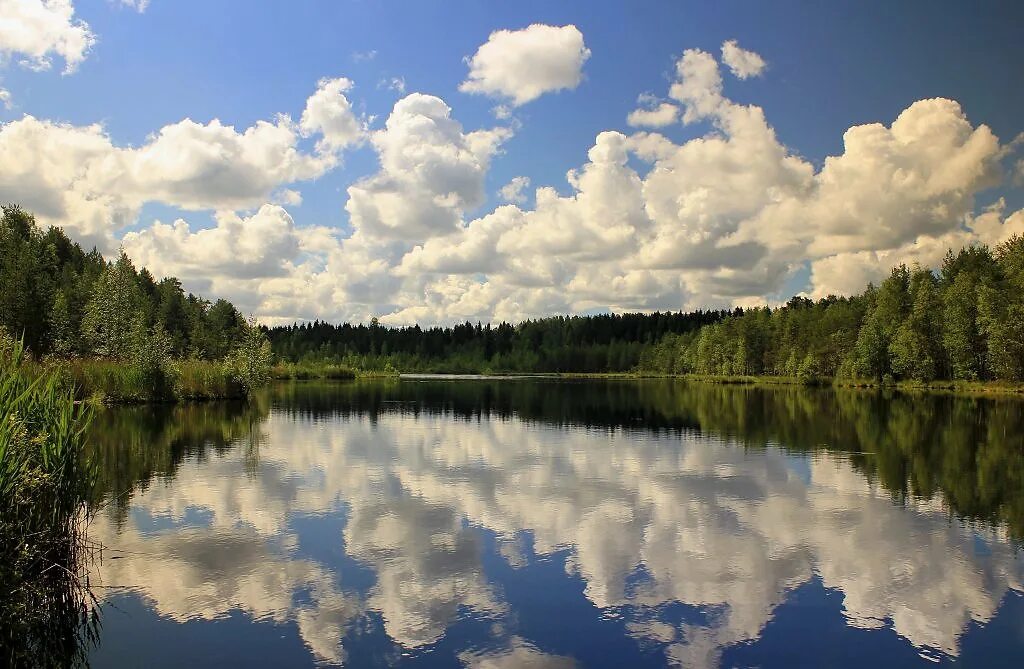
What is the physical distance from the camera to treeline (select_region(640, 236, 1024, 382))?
8856cm

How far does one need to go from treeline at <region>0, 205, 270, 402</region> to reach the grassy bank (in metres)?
21.4

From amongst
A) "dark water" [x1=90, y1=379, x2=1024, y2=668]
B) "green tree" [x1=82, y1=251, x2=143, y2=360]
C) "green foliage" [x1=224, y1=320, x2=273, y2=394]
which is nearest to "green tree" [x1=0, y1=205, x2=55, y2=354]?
"green tree" [x1=82, y1=251, x2=143, y2=360]

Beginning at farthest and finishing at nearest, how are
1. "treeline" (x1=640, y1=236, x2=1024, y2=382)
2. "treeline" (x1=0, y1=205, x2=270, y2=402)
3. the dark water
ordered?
1. "treeline" (x1=640, y1=236, x2=1024, y2=382)
2. "treeline" (x1=0, y1=205, x2=270, y2=402)
3. the dark water

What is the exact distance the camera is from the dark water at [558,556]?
40.4 feet

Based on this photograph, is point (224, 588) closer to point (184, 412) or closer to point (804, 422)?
point (184, 412)

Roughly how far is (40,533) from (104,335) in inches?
2773

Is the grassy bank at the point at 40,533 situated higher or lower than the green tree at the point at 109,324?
lower

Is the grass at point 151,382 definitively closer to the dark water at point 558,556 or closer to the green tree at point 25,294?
the dark water at point 558,556

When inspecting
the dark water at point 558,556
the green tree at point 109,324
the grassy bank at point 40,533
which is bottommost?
the dark water at point 558,556

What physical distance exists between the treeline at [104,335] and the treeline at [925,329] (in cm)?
8763

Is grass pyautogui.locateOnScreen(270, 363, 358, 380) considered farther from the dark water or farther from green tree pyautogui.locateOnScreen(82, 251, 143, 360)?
the dark water

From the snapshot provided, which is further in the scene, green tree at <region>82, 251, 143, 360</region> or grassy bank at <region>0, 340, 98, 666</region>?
green tree at <region>82, 251, 143, 360</region>

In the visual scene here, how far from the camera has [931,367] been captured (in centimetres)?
10119

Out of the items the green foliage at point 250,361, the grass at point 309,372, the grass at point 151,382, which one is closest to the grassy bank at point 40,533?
the grass at point 151,382
